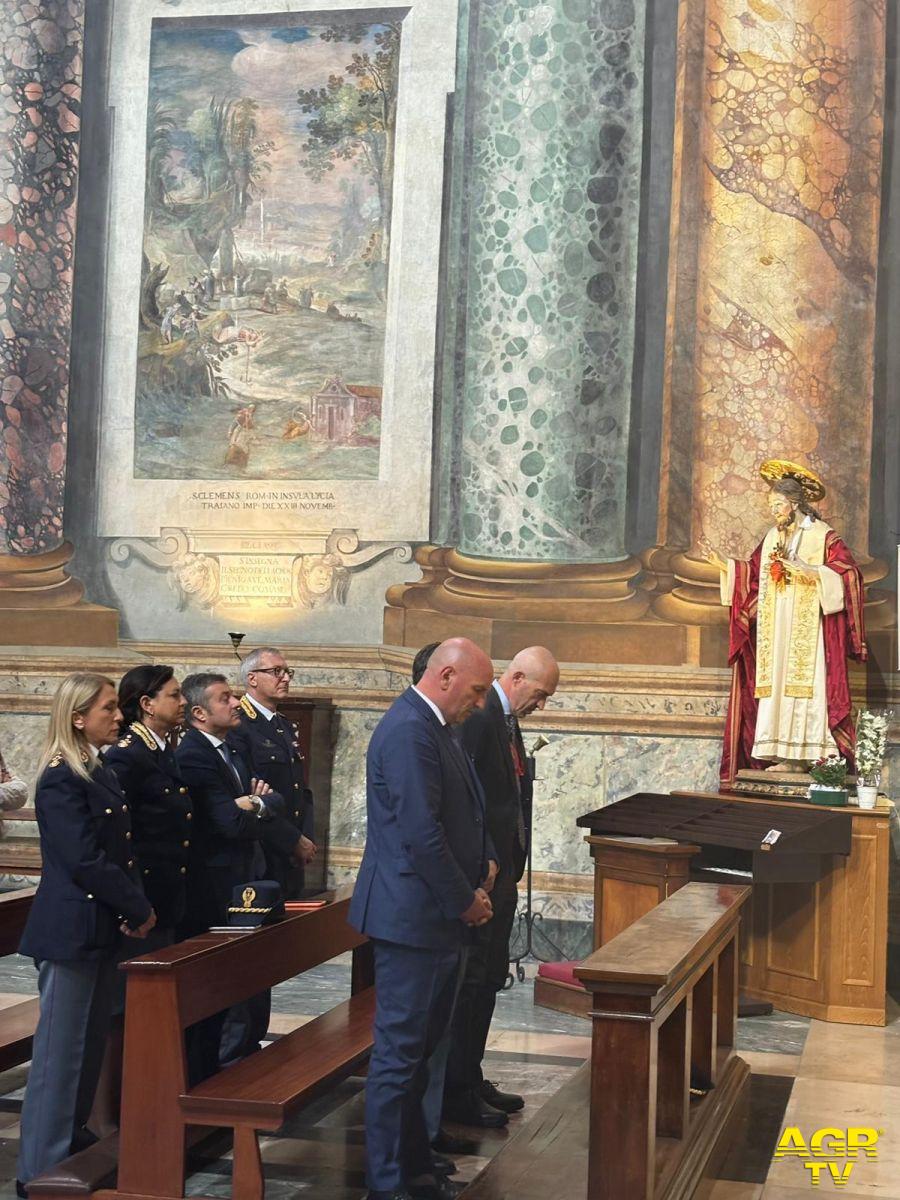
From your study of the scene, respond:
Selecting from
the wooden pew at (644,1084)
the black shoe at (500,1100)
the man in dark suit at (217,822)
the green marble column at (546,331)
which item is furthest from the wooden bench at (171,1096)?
the green marble column at (546,331)

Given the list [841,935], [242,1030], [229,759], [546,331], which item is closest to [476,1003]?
[242,1030]

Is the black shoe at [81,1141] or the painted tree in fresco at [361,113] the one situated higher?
the painted tree in fresco at [361,113]

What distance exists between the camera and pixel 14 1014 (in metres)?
5.97

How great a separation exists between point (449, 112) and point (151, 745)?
6.11m

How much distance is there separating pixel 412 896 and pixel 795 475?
4.96m

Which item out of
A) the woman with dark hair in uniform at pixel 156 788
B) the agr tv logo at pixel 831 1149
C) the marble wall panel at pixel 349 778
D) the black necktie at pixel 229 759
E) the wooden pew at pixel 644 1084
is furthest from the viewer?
the marble wall panel at pixel 349 778

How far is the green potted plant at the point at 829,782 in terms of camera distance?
8.05 meters

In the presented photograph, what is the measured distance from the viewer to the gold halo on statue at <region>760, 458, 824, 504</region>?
8.66 meters

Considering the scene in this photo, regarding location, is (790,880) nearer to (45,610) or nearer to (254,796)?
(254,796)

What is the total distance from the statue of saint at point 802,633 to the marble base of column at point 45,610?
4.26 metres

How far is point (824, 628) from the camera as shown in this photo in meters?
8.59

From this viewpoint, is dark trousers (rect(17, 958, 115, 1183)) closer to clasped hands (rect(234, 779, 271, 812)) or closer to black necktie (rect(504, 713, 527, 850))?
clasped hands (rect(234, 779, 271, 812))

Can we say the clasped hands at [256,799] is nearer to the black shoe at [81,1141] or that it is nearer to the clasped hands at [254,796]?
the clasped hands at [254,796]

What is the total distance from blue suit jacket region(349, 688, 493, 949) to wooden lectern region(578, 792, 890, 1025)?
310 centimetres
